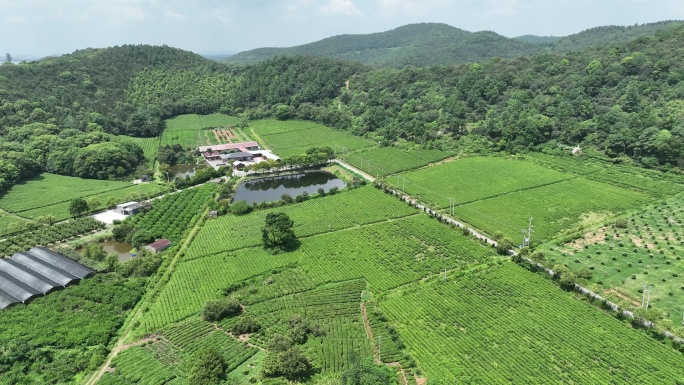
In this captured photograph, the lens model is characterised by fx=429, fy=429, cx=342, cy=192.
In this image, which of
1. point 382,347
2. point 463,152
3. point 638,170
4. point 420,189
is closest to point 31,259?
point 382,347

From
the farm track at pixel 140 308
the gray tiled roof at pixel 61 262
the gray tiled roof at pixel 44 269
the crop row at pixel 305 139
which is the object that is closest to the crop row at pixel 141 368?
the farm track at pixel 140 308

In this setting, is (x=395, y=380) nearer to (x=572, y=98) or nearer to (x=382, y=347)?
(x=382, y=347)

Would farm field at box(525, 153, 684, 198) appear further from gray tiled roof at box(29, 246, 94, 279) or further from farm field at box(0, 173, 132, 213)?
farm field at box(0, 173, 132, 213)

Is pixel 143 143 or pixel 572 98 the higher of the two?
pixel 572 98

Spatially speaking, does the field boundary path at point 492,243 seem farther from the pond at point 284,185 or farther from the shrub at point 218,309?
the shrub at point 218,309

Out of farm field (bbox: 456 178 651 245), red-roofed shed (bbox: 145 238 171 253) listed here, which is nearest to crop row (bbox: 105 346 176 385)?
red-roofed shed (bbox: 145 238 171 253)
